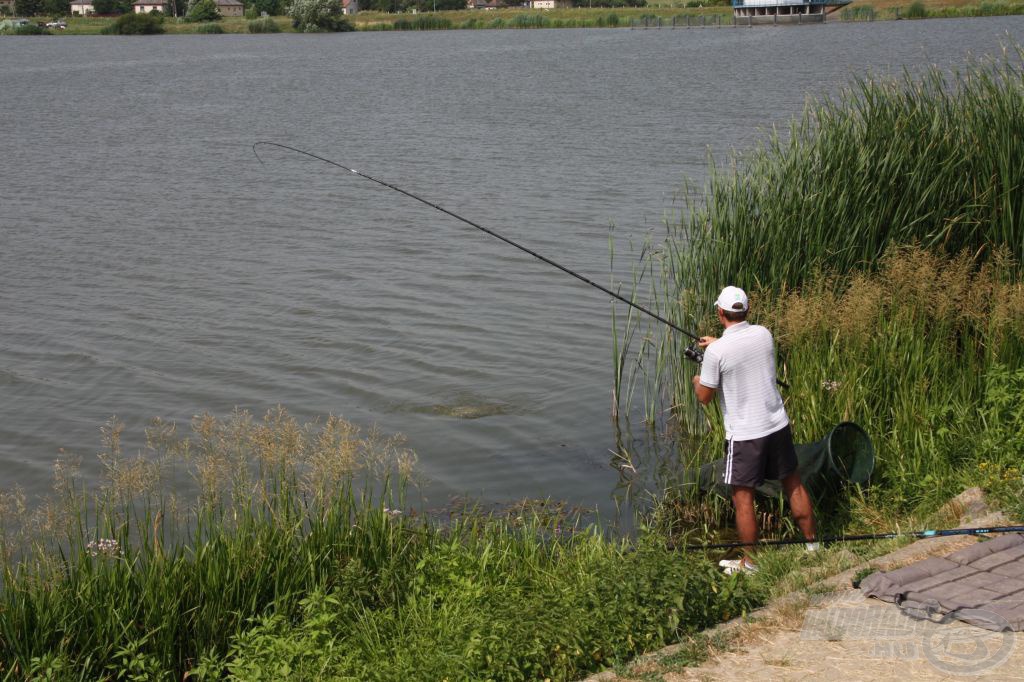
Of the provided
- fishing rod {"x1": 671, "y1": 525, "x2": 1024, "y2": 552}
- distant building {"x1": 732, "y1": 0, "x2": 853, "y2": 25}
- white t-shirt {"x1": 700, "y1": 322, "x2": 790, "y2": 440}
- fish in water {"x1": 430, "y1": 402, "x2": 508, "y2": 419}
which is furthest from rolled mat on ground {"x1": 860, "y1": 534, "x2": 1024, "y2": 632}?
distant building {"x1": 732, "y1": 0, "x2": 853, "y2": 25}

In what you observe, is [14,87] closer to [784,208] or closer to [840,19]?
[784,208]

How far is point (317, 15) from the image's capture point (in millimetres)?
96125

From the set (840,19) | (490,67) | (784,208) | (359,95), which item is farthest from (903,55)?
(840,19)

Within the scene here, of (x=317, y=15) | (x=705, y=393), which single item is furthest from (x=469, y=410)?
(x=317, y=15)

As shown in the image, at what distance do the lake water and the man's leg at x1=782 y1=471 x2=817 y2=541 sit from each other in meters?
2.04

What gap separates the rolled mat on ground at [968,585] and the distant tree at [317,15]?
96052 mm

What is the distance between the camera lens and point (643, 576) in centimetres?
517

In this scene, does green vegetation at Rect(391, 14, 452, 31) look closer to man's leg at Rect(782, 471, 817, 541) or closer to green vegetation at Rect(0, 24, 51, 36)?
green vegetation at Rect(0, 24, 51, 36)

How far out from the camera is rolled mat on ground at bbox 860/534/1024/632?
4.79m

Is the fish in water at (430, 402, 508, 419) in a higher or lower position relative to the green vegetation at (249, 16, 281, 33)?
lower

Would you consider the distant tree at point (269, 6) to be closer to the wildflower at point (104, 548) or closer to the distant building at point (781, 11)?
the distant building at point (781, 11)

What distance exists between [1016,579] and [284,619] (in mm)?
3346

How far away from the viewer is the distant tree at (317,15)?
95875 millimetres

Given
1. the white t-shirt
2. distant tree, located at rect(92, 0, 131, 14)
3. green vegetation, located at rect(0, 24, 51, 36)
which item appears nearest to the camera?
the white t-shirt
